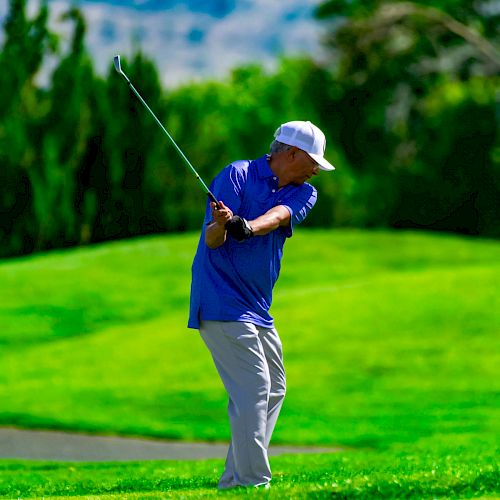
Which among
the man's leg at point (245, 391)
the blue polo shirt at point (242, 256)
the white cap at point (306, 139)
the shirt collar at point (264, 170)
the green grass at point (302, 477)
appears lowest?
the green grass at point (302, 477)

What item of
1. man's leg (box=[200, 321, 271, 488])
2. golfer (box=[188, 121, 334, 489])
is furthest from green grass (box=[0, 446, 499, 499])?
golfer (box=[188, 121, 334, 489])

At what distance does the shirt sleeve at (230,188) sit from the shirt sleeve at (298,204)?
25 cm

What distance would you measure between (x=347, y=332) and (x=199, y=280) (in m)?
13.3

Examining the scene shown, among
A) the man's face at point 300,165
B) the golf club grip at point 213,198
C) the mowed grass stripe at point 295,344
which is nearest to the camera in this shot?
the golf club grip at point 213,198

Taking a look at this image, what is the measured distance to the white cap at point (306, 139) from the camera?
6543 millimetres

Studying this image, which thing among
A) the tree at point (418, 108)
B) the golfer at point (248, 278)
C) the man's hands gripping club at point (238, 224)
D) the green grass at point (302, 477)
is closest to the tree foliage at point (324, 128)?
the tree at point (418, 108)

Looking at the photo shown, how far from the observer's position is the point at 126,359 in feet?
62.8

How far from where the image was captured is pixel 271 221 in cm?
645

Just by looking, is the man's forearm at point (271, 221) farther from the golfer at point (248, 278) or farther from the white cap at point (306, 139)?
the white cap at point (306, 139)

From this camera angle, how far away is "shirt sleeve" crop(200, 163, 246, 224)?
21.5ft

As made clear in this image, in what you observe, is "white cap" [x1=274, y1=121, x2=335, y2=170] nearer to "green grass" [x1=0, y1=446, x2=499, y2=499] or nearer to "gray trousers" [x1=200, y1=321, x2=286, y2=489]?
"gray trousers" [x1=200, y1=321, x2=286, y2=489]

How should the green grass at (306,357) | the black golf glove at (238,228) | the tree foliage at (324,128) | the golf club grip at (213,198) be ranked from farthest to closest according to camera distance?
the tree foliage at (324,128) < the green grass at (306,357) < the golf club grip at (213,198) < the black golf glove at (238,228)

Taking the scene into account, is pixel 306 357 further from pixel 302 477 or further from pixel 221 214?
pixel 221 214

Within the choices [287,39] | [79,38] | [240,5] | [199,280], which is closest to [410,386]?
[199,280]
